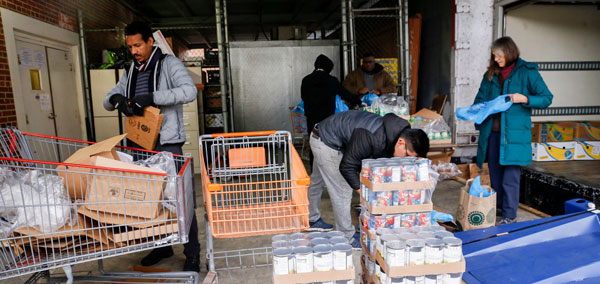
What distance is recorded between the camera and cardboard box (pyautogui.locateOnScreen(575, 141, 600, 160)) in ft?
16.9

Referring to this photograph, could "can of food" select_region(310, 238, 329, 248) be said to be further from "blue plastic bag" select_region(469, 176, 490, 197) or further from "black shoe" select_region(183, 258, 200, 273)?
"blue plastic bag" select_region(469, 176, 490, 197)

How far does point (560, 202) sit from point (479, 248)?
8.68 feet

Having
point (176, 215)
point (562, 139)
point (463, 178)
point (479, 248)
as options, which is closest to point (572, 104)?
point (562, 139)

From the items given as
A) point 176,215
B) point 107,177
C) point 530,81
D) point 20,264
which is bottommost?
point 20,264

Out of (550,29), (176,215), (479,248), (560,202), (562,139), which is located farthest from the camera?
(550,29)

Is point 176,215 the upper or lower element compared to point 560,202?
upper

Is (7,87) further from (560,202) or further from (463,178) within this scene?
(560,202)

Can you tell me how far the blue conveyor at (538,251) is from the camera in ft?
6.66

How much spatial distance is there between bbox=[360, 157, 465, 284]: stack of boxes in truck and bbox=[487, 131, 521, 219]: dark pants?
2039 mm

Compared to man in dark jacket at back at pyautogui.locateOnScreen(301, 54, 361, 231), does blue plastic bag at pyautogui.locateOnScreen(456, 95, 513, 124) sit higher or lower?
lower

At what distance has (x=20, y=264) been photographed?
1.83m

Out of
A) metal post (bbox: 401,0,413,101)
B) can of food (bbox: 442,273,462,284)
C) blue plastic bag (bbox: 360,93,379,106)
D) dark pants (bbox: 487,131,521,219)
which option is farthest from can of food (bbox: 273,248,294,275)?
metal post (bbox: 401,0,413,101)

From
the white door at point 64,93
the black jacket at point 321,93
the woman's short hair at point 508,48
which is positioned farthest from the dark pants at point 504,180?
the white door at point 64,93

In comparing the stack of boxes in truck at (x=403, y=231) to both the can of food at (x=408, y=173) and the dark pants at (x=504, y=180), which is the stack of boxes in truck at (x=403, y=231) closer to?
the can of food at (x=408, y=173)
